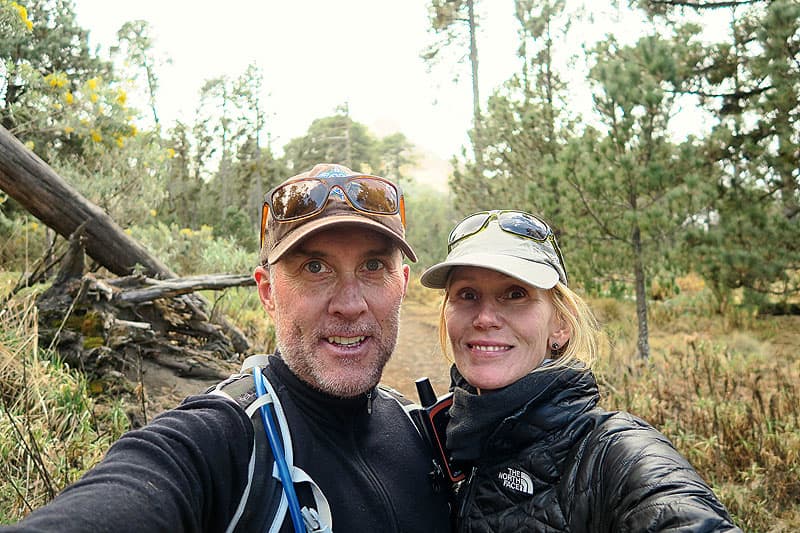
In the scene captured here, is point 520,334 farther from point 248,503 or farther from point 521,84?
point 521,84

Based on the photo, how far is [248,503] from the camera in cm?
137

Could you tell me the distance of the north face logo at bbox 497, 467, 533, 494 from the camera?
1590 mm

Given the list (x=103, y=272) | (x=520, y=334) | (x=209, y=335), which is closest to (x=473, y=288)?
(x=520, y=334)

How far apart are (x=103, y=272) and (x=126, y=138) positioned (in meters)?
2.04

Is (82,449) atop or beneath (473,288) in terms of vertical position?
beneath

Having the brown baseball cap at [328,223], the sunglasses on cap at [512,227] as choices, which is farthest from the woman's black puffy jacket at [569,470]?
the brown baseball cap at [328,223]

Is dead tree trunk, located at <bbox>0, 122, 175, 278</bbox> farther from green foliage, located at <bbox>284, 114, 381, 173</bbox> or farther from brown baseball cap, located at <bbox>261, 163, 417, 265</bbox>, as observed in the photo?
green foliage, located at <bbox>284, 114, 381, 173</bbox>

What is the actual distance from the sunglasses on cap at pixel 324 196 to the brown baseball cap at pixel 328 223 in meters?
0.01

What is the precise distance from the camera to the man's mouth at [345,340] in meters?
1.81

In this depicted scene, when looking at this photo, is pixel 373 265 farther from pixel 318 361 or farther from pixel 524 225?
pixel 524 225

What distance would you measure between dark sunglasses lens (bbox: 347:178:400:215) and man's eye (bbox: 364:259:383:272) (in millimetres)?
171

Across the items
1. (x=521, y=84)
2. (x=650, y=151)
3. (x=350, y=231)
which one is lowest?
(x=350, y=231)

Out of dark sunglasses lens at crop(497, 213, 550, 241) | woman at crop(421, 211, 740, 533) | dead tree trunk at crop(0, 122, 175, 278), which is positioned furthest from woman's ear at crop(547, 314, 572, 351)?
dead tree trunk at crop(0, 122, 175, 278)

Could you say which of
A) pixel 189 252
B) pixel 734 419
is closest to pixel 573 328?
pixel 734 419
